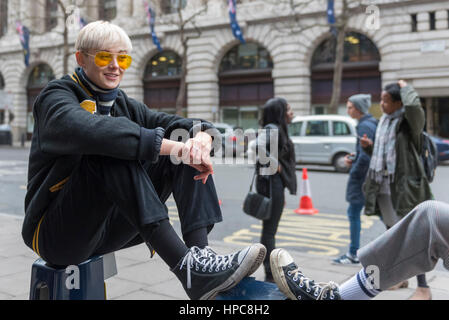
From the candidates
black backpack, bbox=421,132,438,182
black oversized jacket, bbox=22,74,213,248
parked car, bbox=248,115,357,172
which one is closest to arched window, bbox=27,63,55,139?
parked car, bbox=248,115,357,172

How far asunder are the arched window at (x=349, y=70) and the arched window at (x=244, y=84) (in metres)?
2.61

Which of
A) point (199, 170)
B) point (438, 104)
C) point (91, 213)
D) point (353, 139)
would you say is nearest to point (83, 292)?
point (91, 213)

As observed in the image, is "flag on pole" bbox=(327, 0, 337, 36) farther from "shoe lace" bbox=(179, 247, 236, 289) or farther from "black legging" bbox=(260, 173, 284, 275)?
"shoe lace" bbox=(179, 247, 236, 289)

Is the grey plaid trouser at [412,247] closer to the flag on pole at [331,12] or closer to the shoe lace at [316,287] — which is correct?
the shoe lace at [316,287]

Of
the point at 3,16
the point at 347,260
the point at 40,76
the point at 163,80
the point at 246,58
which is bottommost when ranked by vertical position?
the point at 347,260

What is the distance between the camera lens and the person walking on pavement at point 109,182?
1904 millimetres

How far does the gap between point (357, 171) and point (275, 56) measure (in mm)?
20752

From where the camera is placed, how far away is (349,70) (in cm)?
2389

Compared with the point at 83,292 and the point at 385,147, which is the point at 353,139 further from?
the point at 83,292

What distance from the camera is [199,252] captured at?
81.1 inches

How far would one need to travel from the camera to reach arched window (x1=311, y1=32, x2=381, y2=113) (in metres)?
23.2

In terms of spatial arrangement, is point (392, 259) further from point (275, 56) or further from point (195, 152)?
point (275, 56)

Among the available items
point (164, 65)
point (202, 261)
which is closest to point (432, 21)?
point (164, 65)

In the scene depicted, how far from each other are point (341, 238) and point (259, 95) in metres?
20.4
